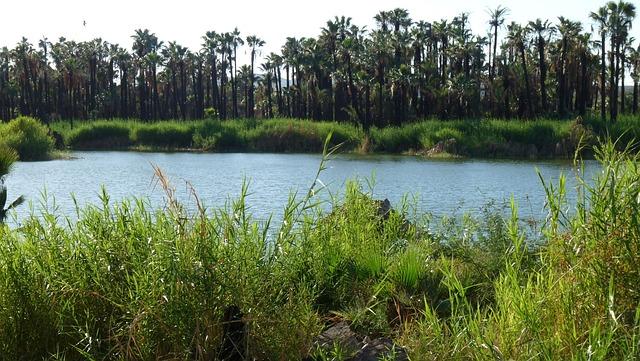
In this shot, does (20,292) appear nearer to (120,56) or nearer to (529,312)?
(529,312)

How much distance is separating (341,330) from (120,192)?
27845mm

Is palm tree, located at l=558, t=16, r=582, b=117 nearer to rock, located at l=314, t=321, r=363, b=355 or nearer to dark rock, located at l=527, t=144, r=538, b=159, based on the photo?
dark rock, located at l=527, t=144, r=538, b=159

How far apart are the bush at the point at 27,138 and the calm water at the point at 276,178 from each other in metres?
2.92

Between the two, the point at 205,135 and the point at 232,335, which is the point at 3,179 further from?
the point at 205,135

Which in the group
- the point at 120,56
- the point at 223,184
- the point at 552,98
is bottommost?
the point at 223,184

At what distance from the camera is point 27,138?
60625 mm

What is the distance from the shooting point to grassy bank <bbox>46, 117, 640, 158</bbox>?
61.6 meters

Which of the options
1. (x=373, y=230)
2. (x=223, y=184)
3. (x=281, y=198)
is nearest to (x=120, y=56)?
(x=223, y=184)

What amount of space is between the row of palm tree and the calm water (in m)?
16.5

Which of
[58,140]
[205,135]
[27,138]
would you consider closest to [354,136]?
[205,135]

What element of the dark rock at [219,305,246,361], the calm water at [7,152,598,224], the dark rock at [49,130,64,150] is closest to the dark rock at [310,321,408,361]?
the dark rock at [219,305,246,361]

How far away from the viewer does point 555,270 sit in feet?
18.6

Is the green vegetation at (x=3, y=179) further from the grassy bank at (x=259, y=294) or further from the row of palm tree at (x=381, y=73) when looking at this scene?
the row of palm tree at (x=381, y=73)

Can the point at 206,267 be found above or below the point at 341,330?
above
